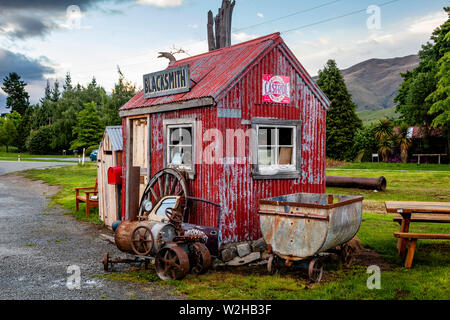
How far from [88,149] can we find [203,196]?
43.1 meters

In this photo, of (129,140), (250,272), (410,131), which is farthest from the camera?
(410,131)

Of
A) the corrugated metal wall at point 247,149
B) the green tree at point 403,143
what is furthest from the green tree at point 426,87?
the corrugated metal wall at point 247,149

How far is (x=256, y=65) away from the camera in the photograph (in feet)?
31.3

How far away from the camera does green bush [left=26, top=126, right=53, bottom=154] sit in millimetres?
59656

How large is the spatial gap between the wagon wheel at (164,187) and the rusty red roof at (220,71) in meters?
1.69

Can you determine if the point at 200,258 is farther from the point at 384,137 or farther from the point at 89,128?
the point at 89,128

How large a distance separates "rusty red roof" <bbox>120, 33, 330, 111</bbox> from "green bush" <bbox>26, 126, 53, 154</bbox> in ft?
172

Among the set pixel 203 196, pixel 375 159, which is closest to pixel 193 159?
pixel 203 196

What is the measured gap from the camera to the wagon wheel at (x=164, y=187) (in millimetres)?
9602

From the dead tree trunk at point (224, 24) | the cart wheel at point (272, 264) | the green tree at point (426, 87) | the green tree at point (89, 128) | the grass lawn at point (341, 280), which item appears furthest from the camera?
the green tree at point (89, 128)

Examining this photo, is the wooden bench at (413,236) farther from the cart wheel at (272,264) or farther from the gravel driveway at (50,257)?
the gravel driveway at (50,257)

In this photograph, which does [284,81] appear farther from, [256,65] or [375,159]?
[375,159]

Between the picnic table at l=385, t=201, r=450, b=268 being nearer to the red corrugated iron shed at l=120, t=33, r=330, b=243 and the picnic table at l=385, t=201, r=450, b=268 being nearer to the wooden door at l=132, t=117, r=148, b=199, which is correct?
the red corrugated iron shed at l=120, t=33, r=330, b=243

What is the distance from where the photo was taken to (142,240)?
7969 millimetres
